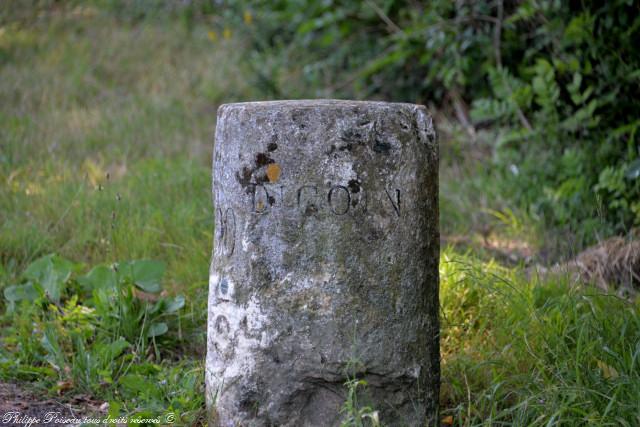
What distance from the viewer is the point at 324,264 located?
2.25 m

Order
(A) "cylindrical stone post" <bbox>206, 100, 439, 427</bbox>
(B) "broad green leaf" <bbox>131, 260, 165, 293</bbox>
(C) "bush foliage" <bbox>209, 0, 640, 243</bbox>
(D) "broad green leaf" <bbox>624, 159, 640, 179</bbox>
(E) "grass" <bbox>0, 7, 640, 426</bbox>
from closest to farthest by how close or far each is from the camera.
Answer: (A) "cylindrical stone post" <bbox>206, 100, 439, 427</bbox>
(E) "grass" <bbox>0, 7, 640, 426</bbox>
(B) "broad green leaf" <bbox>131, 260, 165, 293</bbox>
(D) "broad green leaf" <bbox>624, 159, 640, 179</bbox>
(C) "bush foliage" <bbox>209, 0, 640, 243</bbox>

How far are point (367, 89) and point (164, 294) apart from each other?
3554 millimetres

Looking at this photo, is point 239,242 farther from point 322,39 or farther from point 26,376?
point 322,39

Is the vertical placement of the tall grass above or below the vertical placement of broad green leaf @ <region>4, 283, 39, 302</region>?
below

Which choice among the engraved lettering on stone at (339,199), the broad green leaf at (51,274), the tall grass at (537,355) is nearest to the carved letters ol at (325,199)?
the engraved lettering on stone at (339,199)

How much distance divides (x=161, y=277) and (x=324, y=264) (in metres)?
1.27

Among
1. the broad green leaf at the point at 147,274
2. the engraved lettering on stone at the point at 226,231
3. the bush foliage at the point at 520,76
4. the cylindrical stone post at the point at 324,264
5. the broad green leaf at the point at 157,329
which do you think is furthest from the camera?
the bush foliage at the point at 520,76

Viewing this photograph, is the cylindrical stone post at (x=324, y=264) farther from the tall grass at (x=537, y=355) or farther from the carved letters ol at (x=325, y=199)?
the tall grass at (x=537, y=355)

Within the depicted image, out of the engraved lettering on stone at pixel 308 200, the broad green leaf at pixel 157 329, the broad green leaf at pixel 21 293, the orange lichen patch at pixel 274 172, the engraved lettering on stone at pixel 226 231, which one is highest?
the orange lichen patch at pixel 274 172

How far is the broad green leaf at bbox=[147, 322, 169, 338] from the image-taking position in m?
3.06

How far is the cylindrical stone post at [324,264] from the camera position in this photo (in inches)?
88.6

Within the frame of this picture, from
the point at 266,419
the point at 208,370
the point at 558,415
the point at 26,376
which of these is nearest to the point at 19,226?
the point at 26,376

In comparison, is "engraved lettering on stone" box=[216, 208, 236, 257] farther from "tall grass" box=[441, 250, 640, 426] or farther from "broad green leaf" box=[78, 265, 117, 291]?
"broad green leaf" box=[78, 265, 117, 291]

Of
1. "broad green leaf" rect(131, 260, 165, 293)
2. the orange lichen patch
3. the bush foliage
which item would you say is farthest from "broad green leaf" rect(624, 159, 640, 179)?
"broad green leaf" rect(131, 260, 165, 293)
